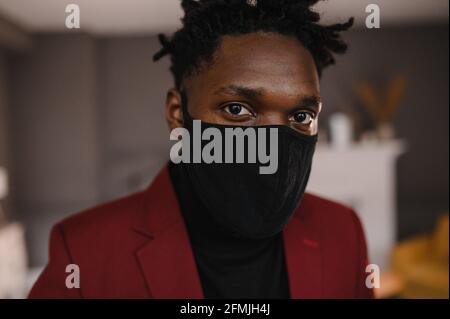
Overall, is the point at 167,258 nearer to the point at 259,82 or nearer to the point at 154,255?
the point at 154,255

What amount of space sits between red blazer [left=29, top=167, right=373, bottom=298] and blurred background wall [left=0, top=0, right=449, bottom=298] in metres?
3.00

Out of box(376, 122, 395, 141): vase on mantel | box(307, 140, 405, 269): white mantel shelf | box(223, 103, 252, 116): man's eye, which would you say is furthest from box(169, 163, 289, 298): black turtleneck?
box(376, 122, 395, 141): vase on mantel

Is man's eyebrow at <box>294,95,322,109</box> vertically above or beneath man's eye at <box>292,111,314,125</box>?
above

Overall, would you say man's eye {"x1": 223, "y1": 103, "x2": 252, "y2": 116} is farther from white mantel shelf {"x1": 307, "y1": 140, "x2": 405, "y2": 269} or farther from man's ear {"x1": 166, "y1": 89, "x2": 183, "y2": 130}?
white mantel shelf {"x1": 307, "y1": 140, "x2": 405, "y2": 269}

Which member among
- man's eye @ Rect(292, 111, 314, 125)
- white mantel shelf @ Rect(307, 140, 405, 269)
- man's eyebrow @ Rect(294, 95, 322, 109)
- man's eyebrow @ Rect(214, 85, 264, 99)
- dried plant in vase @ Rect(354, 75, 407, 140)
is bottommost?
white mantel shelf @ Rect(307, 140, 405, 269)

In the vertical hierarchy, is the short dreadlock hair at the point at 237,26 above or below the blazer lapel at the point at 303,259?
above

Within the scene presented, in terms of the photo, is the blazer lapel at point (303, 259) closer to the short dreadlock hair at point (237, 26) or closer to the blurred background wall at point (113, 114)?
the short dreadlock hair at point (237, 26)

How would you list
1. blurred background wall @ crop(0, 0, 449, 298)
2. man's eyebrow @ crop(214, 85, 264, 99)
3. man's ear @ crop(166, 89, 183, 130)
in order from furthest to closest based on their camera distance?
blurred background wall @ crop(0, 0, 449, 298) → man's ear @ crop(166, 89, 183, 130) → man's eyebrow @ crop(214, 85, 264, 99)

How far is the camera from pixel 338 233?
723 millimetres

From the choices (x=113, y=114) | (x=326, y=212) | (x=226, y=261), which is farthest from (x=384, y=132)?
(x=226, y=261)

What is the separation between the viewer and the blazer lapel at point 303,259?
649 mm

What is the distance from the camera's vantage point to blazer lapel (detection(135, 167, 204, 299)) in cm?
61

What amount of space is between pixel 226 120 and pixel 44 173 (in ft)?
12.0

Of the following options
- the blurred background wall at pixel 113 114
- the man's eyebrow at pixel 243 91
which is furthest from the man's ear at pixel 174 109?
the blurred background wall at pixel 113 114
